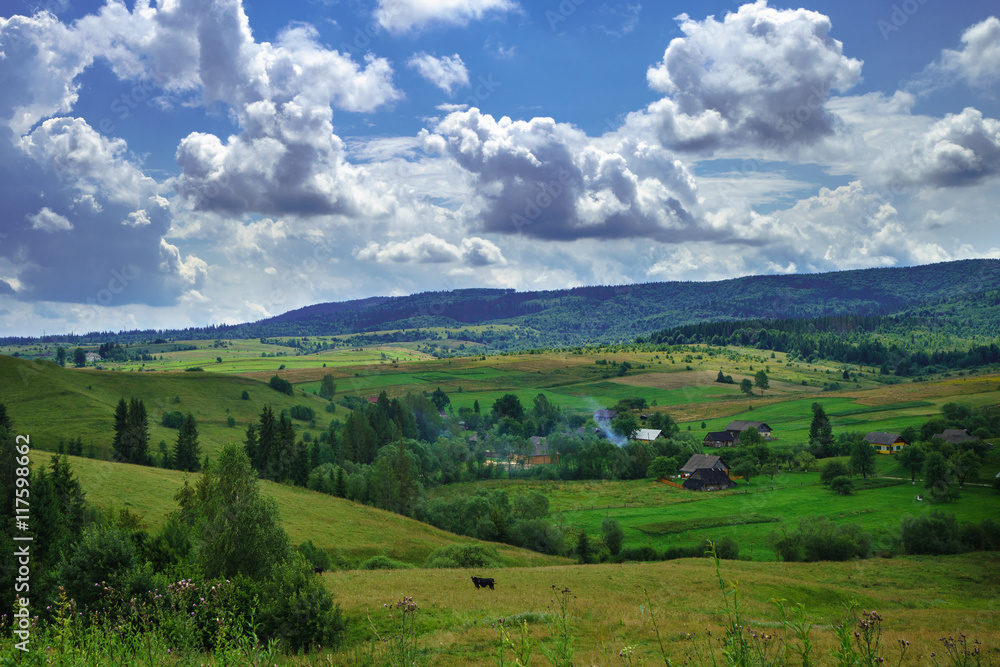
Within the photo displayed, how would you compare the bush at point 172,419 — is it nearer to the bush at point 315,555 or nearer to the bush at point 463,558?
the bush at point 315,555

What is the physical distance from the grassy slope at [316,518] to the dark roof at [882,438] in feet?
263

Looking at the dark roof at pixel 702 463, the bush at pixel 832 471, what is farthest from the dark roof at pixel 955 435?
the dark roof at pixel 702 463

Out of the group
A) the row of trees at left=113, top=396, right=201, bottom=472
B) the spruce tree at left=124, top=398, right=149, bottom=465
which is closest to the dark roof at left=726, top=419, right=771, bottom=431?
the row of trees at left=113, top=396, right=201, bottom=472

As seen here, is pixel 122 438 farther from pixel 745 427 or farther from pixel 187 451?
pixel 745 427

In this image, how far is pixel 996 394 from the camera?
134 meters

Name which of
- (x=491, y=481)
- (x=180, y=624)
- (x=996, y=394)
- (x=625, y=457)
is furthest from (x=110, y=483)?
(x=996, y=394)

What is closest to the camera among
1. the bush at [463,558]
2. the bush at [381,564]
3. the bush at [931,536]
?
the bush at [381,564]

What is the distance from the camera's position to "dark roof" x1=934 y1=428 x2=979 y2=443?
9869cm

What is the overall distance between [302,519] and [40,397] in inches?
3339

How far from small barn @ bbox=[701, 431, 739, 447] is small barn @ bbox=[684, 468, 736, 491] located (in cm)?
2738

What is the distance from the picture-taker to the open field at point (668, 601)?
19375mm

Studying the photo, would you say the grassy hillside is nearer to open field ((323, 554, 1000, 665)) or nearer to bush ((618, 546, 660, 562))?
bush ((618, 546, 660, 562))

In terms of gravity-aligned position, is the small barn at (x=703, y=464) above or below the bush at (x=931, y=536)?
below

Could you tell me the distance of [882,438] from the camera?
10675 centimetres
